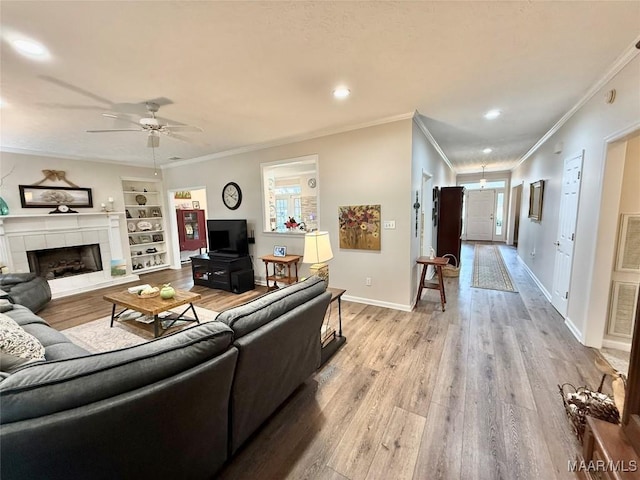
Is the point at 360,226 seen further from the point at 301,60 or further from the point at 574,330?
the point at 574,330

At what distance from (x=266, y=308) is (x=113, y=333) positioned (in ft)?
8.98

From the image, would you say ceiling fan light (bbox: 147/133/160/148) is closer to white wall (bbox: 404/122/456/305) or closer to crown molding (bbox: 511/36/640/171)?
white wall (bbox: 404/122/456/305)

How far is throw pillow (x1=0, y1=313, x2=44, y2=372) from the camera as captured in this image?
141 centimetres

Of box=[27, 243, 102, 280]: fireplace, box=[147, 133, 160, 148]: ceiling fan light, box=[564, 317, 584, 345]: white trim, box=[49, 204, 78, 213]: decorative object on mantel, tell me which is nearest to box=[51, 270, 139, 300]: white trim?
box=[27, 243, 102, 280]: fireplace

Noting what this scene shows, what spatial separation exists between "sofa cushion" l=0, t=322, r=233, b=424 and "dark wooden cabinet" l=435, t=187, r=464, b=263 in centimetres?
517

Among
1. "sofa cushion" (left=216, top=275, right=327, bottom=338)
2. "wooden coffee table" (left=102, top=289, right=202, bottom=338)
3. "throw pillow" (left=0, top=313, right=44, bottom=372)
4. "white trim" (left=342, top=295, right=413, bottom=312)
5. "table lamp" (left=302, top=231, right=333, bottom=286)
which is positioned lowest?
"white trim" (left=342, top=295, right=413, bottom=312)

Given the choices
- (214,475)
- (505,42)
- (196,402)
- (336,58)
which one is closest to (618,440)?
(196,402)

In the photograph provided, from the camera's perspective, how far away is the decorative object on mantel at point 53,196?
441 cm

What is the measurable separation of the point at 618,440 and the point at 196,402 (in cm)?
172

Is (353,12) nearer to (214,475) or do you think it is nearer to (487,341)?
(214,475)

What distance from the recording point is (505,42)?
5.99 feet

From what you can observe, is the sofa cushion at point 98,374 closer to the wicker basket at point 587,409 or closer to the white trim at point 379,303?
the wicker basket at point 587,409

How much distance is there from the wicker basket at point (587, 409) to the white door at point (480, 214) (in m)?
9.10

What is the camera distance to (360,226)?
376 cm
